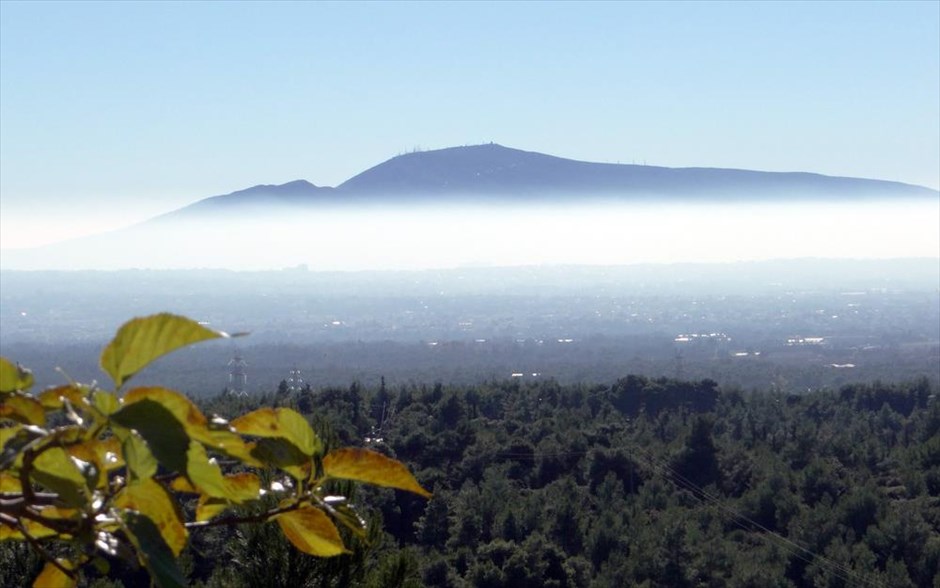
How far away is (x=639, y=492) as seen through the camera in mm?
18719

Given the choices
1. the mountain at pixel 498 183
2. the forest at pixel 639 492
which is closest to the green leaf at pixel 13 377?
the forest at pixel 639 492

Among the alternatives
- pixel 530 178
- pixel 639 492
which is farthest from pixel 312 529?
pixel 530 178

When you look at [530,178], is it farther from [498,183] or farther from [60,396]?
[60,396]

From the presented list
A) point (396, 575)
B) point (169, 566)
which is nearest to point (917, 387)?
point (396, 575)

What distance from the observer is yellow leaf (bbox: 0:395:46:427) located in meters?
0.87

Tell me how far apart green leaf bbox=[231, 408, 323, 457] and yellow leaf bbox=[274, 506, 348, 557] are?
0.33ft

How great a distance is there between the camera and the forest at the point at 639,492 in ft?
45.8

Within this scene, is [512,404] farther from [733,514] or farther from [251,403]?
[733,514]

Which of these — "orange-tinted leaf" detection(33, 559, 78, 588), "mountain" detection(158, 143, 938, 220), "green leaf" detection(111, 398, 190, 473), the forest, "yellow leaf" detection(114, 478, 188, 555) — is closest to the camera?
"green leaf" detection(111, 398, 190, 473)

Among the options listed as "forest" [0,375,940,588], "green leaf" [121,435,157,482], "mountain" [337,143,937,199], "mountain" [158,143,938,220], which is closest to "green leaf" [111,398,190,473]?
"green leaf" [121,435,157,482]

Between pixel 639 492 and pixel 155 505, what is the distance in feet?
60.4

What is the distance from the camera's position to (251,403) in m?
23.7

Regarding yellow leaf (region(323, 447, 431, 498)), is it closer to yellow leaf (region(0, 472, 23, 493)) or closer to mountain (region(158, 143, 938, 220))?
yellow leaf (region(0, 472, 23, 493))

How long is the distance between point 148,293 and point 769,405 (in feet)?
220
